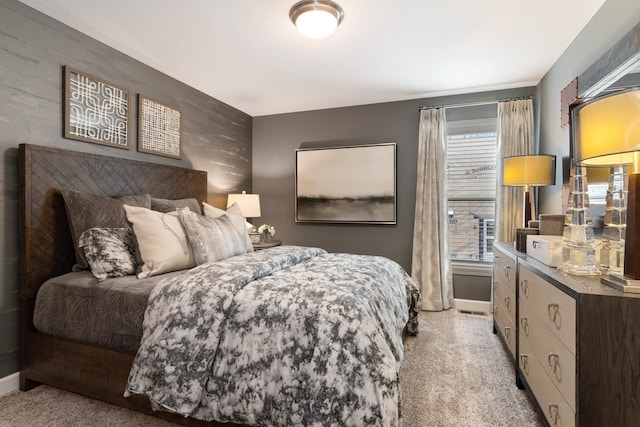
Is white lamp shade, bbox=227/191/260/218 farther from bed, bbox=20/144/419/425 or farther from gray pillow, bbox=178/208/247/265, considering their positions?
bed, bbox=20/144/419/425

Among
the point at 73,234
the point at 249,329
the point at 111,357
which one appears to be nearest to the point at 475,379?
the point at 249,329

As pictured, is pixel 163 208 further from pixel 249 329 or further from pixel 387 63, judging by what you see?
pixel 387 63

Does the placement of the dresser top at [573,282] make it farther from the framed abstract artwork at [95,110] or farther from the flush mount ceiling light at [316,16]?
the framed abstract artwork at [95,110]

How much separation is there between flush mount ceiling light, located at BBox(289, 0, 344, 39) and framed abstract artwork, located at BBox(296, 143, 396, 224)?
6.47 ft

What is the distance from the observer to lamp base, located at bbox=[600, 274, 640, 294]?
1173 mm

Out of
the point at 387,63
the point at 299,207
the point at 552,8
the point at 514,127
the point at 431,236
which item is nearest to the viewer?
the point at 552,8

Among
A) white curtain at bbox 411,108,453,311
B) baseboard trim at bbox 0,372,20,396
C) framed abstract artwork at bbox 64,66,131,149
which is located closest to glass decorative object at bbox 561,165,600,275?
white curtain at bbox 411,108,453,311

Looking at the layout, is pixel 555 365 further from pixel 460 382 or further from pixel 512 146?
pixel 512 146

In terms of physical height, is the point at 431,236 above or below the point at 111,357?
above

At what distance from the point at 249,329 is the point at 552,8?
271 centimetres

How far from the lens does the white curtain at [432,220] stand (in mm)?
3727

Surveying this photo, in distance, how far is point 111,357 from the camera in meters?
1.79

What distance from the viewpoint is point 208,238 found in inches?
88.7

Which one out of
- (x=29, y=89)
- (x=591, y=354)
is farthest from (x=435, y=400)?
(x=29, y=89)
